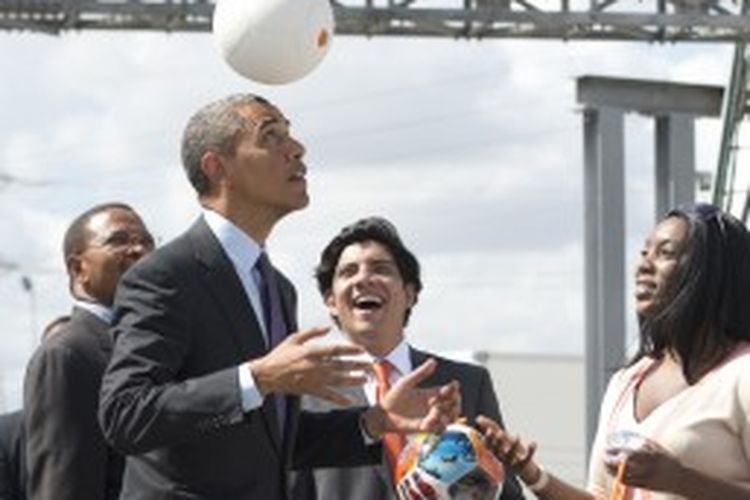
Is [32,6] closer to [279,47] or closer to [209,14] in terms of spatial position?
[209,14]

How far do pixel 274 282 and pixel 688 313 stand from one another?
3.92 feet

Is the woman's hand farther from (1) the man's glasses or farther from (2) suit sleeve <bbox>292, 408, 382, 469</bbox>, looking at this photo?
(1) the man's glasses

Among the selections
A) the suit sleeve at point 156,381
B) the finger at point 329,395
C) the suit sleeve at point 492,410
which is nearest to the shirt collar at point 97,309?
the suit sleeve at point 492,410

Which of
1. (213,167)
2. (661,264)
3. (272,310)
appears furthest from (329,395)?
(661,264)

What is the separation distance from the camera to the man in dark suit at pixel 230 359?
641 centimetres

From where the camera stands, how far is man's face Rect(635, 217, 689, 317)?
6.96m

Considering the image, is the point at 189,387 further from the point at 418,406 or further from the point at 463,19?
the point at 463,19

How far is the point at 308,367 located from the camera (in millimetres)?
6211

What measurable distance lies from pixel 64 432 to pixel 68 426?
0.02m

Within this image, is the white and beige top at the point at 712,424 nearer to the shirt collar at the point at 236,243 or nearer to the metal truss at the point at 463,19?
the shirt collar at the point at 236,243

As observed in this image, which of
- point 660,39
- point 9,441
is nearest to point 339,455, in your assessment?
point 9,441

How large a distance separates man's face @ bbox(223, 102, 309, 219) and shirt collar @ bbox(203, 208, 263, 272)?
7cm

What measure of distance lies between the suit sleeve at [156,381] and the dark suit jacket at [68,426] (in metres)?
1.34

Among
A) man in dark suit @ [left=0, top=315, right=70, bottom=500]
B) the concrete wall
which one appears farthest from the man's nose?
the concrete wall
